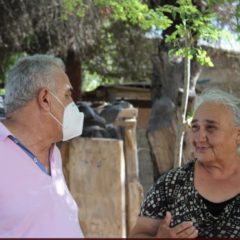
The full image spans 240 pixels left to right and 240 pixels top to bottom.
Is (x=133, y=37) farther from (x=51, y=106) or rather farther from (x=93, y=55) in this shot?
(x=51, y=106)

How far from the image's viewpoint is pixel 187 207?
2584 mm

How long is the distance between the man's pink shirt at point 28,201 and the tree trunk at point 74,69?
401 inches

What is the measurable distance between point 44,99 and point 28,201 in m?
0.48

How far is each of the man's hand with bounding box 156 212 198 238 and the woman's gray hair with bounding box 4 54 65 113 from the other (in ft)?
2.51

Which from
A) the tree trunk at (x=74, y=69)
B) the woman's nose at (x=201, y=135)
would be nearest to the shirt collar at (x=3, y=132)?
the woman's nose at (x=201, y=135)

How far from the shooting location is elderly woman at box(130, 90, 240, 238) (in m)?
2.55

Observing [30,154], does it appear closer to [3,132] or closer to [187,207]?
[3,132]

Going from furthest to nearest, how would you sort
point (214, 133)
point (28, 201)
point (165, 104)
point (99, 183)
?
1. point (165, 104)
2. point (99, 183)
3. point (214, 133)
4. point (28, 201)

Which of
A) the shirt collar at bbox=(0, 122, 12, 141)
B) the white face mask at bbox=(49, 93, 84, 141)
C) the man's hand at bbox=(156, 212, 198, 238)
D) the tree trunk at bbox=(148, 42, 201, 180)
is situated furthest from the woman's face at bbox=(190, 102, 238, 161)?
the tree trunk at bbox=(148, 42, 201, 180)

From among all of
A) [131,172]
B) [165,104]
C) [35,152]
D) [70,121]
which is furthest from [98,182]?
[35,152]

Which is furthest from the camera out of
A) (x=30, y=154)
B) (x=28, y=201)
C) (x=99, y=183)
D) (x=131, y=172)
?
(x=131, y=172)

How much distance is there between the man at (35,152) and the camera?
2254 millimetres

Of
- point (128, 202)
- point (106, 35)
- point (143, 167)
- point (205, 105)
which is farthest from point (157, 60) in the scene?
point (106, 35)

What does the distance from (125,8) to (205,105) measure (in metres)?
2.04
